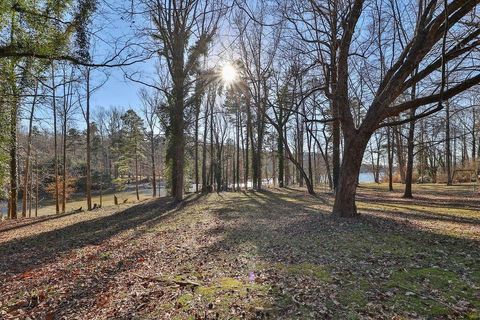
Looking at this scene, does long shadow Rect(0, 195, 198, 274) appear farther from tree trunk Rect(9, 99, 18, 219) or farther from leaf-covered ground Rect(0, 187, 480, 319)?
tree trunk Rect(9, 99, 18, 219)

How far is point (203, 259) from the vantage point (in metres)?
5.45

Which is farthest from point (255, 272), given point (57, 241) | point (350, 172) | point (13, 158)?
point (13, 158)

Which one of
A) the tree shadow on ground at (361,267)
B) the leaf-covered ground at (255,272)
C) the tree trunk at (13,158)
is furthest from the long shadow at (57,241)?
the tree trunk at (13,158)

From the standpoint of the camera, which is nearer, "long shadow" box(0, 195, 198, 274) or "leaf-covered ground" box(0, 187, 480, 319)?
"leaf-covered ground" box(0, 187, 480, 319)

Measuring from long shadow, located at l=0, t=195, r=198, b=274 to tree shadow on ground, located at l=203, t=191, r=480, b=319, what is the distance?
3.42m

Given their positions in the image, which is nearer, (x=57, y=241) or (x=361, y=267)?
(x=361, y=267)

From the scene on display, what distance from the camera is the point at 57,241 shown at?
309 inches

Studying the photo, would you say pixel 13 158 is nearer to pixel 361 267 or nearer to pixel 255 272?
pixel 255 272

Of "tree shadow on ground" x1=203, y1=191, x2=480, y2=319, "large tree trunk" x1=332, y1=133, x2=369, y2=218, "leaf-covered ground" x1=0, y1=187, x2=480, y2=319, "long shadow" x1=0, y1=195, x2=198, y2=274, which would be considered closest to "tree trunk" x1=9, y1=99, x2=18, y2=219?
"long shadow" x1=0, y1=195, x2=198, y2=274

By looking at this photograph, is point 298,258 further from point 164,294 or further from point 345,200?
point 345,200

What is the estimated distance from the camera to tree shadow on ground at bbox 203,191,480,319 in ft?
11.0

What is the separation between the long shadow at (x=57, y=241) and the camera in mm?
6113

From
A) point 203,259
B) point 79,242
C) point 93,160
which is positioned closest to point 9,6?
point 79,242

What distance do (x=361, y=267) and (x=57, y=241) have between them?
7.55 meters
